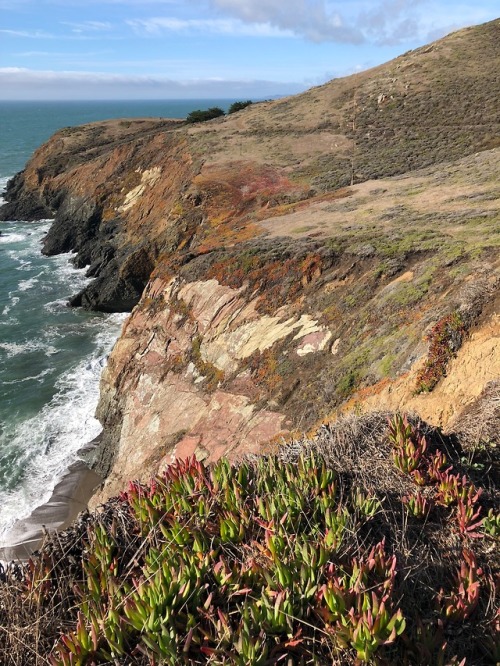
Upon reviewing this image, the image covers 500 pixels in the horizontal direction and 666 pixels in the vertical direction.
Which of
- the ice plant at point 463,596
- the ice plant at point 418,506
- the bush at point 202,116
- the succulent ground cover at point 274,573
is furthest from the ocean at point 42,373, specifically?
the bush at point 202,116

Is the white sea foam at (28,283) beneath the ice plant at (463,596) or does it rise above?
beneath

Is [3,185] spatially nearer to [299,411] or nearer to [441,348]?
[299,411]

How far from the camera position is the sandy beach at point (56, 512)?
54.4ft

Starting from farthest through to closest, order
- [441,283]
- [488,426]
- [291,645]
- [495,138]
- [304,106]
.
→ 1. [304,106]
2. [495,138]
3. [441,283]
4. [488,426]
5. [291,645]

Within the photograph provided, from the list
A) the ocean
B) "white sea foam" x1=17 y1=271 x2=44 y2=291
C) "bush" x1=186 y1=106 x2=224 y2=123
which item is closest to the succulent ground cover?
the ocean

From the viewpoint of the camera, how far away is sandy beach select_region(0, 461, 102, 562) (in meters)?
16.6

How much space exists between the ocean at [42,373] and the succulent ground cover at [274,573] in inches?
611

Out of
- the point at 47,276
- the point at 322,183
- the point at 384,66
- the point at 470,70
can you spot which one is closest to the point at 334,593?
the point at 322,183

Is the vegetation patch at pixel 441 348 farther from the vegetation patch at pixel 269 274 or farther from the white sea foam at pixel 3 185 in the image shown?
the white sea foam at pixel 3 185

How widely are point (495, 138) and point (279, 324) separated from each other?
28882mm

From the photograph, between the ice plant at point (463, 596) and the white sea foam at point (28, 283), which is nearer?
the ice plant at point (463, 596)

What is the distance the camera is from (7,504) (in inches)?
759

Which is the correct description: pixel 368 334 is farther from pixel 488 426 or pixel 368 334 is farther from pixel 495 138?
pixel 495 138

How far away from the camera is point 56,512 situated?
1889 centimetres
